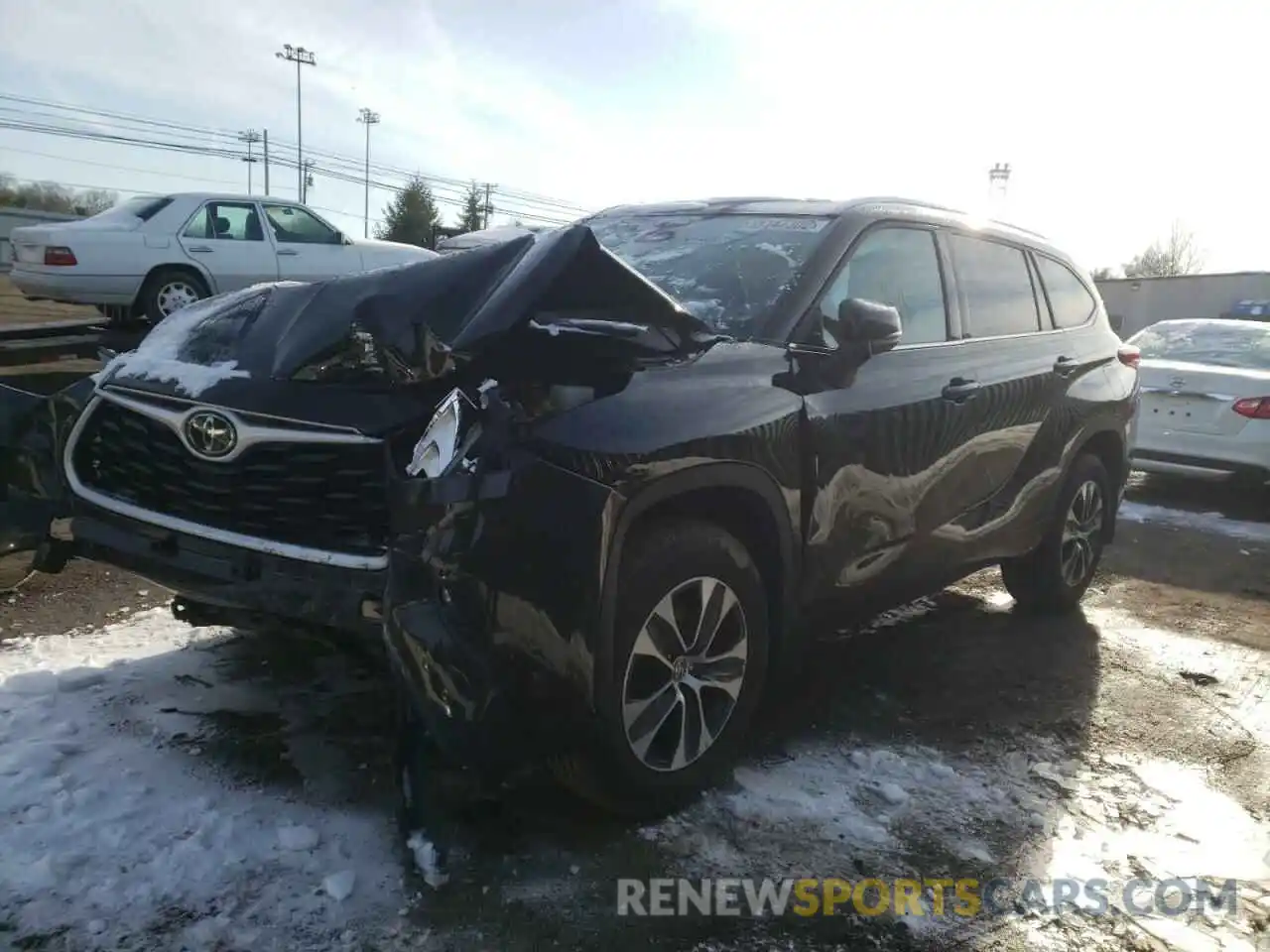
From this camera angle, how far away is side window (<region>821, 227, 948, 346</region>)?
358 centimetres

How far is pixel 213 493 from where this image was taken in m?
3.00

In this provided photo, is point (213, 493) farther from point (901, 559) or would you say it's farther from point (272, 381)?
point (901, 559)

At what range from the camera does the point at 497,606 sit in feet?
7.97

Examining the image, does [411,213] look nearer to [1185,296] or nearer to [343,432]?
[1185,296]

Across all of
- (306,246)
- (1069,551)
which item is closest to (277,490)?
(1069,551)

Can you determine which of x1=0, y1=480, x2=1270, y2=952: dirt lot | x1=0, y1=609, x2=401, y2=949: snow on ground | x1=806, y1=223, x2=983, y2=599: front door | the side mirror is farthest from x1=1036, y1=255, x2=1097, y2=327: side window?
x1=0, y1=609, x2=401, y2=949: snow on ground

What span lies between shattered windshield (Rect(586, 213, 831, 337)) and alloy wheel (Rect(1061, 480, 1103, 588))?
226 cm

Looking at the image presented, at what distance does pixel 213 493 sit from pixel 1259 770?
11.8 ft

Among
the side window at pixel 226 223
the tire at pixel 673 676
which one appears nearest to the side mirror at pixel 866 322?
the tire at pixel 673 676

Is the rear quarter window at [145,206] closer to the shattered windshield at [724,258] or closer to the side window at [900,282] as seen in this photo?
the shattered windshield at [724,258]

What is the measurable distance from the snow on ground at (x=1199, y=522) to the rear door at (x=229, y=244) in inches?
350

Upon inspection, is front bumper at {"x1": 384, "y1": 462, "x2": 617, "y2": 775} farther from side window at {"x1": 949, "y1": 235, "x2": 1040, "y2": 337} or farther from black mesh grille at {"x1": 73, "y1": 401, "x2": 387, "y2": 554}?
side window at {"x1": 949, "y1": 235, "x2": 1040, "y2": 337}

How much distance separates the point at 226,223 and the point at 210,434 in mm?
9139

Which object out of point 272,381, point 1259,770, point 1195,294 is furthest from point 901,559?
point 1195,294
